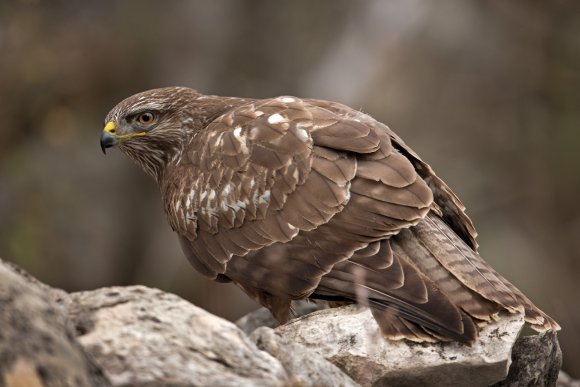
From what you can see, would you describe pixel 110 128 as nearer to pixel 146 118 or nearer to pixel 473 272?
pixel 146 118

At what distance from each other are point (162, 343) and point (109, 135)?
3.64 meters

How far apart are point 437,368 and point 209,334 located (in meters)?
1.59

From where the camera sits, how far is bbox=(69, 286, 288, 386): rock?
14.0ft

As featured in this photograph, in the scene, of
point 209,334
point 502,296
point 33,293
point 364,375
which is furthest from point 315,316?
point 33,293

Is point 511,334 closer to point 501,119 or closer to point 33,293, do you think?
point 33,293

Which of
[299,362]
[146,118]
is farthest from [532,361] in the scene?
[146,118]

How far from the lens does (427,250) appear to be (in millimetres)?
6285

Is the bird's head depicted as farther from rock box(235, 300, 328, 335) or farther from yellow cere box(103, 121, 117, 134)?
rock box(235, 300, 328, 335)

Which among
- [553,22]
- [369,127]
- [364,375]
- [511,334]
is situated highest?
[553,22]

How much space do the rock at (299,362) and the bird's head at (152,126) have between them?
3.02 meters

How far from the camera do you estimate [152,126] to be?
8.03 metres

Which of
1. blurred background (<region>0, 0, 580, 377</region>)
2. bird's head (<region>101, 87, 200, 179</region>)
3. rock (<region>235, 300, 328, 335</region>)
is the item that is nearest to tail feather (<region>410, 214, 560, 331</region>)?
rock (<region>235, 300, 328, 335</region>)

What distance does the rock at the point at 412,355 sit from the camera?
5.76 meters

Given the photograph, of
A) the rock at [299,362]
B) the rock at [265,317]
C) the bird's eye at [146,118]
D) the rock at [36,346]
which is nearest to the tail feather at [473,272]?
the rock at [299,362]
